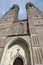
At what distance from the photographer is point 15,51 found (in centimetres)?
1041

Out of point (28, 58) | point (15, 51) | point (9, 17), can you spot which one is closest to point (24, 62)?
point (28, 58)

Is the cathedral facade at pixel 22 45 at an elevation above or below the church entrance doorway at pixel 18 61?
above

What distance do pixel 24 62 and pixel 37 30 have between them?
3079mm

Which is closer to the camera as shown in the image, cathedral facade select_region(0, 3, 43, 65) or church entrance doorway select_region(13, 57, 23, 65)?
cathedral facade select_region(0, 3, 43, 65)

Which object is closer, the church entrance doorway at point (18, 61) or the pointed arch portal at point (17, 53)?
the pointed arch portal at point (17, 53)

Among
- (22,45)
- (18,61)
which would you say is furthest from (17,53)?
(22,45)

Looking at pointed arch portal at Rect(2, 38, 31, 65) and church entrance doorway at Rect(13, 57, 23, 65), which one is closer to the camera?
pointed arch portal at Rect(2, 38, 31, 65)

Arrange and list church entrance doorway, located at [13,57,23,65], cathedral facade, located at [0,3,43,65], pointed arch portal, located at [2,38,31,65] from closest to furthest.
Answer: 1. cathedral facade, located at [0,3,43,65]
2. pointed arch portal, located at [2,38,31,65]
3. church entrance doorway, located at [13,57,23,65]

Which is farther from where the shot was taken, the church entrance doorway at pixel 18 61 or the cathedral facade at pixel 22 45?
the church entrance doorway at pixel 18 61

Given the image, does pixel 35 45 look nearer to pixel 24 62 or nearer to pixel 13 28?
pixel 24 62

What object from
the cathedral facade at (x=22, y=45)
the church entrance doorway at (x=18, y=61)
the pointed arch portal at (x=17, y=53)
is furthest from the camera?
the church entrance doorway at (x=18, y=61)

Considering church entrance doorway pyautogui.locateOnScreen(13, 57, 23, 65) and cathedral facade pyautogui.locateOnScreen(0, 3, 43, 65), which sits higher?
cathedral facade pyautogui.locateOnScreen(0, 3, 43, 65)

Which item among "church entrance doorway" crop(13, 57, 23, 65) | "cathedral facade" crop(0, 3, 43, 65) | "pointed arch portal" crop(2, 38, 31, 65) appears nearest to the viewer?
"cathedral facade" crop(0, 3, 43, 65)

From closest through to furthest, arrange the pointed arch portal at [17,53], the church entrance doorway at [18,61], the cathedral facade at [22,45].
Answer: the cathedral facade at [22,45]
the pointed arch portal at [17,53]
the church entrance doorway at [18,61]
